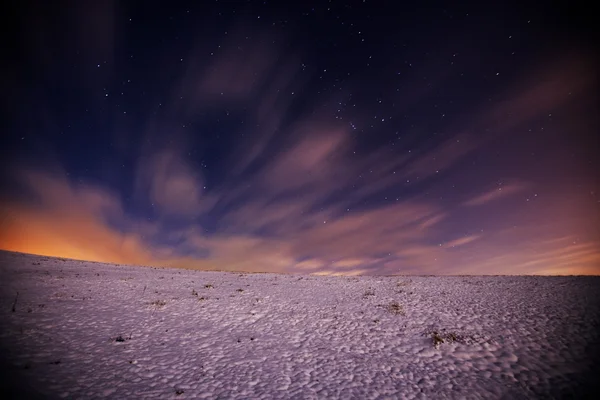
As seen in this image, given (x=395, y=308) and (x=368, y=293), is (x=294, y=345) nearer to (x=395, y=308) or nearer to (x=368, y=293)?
(x=395, y=308)

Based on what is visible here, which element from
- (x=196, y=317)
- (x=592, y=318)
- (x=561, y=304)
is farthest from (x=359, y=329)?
(x=561, y=304)

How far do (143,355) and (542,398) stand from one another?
14.4 metres

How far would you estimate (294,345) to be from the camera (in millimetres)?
13000

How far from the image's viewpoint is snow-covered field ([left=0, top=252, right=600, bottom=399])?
9.26 meters

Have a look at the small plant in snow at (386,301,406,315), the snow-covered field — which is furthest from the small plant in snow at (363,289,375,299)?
the small plant in snow at (386,301,406,315)

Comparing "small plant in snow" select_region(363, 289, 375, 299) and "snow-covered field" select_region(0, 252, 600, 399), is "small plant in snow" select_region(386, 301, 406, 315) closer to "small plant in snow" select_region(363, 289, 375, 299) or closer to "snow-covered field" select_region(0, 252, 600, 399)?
"snow-covered field" select_region(0, 252, 600, 399)

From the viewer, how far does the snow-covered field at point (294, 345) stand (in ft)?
30.4

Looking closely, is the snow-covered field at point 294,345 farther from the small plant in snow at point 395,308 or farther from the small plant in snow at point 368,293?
the small plant in snow at point 368,293

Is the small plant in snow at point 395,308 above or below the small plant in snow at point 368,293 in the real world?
below

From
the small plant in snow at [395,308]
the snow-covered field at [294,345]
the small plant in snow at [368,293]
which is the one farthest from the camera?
the small plant in snow at [368,293]

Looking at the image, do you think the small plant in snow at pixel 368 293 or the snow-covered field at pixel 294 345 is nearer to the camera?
the snow-covered field at pixel 294 345

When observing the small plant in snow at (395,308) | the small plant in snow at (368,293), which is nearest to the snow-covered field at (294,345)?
the small plant in snow at (395,308)

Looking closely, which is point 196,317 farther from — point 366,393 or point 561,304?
point 561,304

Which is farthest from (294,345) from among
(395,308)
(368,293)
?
(368,293)
